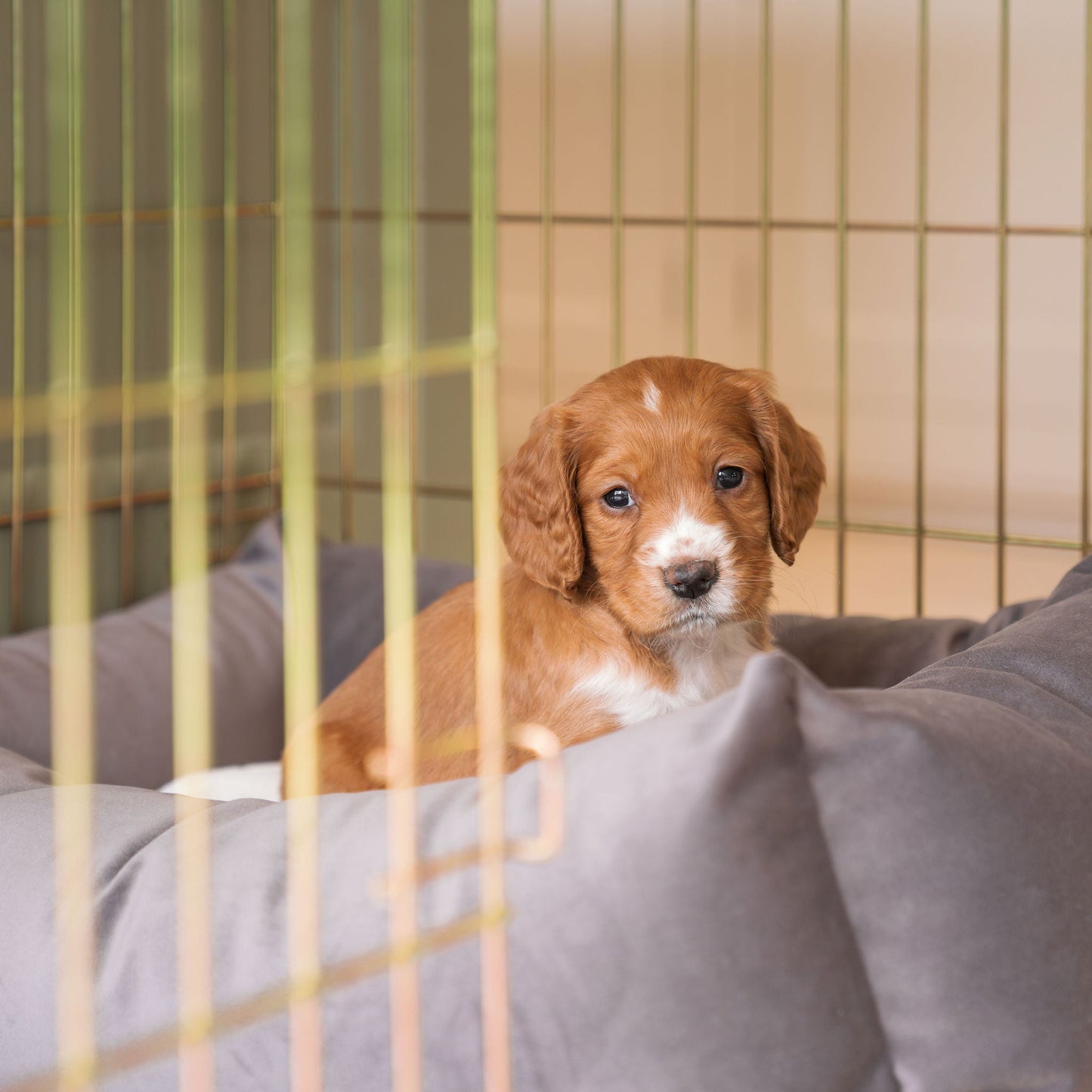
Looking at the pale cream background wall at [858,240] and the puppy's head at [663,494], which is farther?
the pale cream background wall at [858,240]

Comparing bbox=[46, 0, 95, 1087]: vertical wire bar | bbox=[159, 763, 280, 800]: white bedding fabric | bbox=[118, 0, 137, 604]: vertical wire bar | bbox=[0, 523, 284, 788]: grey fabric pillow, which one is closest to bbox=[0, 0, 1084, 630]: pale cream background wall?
bbox=[118, 0, 137, 604]: vertical wire bar

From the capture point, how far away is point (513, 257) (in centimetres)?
588

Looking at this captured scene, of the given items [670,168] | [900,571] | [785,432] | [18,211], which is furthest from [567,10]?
[785,432]

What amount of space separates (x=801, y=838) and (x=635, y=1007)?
0.23 meters

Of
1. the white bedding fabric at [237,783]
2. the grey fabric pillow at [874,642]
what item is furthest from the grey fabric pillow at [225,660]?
the grey fabric pillow at [874,642]

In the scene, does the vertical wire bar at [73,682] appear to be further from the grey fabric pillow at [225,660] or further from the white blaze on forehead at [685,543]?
the white blaze on forehead at [685,543]

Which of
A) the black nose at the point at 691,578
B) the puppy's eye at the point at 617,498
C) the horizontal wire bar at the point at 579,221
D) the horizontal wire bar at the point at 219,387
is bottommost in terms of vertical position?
the black nose at the point at 691,578

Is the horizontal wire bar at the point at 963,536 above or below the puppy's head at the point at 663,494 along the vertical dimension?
below

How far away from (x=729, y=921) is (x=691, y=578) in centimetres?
69

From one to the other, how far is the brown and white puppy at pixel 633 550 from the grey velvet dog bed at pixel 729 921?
0.48 meters

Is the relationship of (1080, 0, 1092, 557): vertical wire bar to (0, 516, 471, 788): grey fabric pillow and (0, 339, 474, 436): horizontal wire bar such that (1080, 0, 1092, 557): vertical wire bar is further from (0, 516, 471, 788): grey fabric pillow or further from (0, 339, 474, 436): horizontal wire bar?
(0, 339, 474, 436): horizontal wire bar

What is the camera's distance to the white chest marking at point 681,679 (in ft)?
7.50

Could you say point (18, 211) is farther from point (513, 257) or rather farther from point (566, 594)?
point (513, 257)

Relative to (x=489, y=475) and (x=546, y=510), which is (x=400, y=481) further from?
(x=546, y=510)
